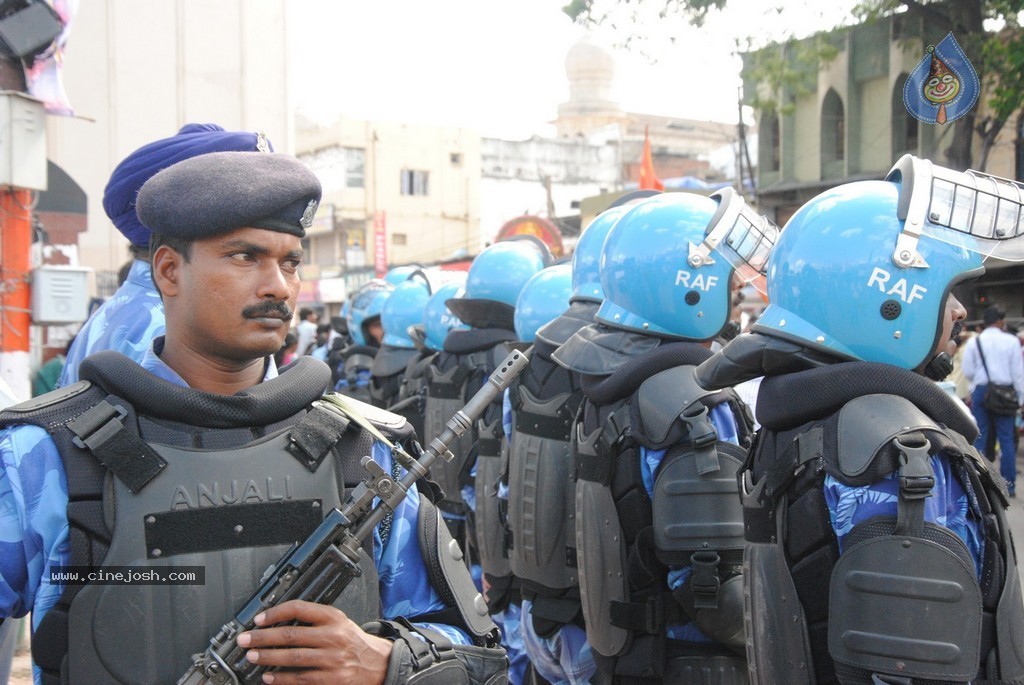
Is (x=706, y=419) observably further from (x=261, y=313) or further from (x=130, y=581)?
(x=130, y=581)

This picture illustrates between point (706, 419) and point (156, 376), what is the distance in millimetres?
1986

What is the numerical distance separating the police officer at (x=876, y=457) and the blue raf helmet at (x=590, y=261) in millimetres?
1874

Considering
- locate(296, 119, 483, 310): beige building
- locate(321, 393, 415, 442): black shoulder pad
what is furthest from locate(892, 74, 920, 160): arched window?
locate(296, 119, 483, 310): beige building

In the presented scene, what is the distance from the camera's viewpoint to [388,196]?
132ft

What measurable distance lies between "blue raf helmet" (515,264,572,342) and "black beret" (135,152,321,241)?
3.49 meters

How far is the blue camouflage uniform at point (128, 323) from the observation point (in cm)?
322

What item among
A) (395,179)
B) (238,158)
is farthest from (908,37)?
(395,179)

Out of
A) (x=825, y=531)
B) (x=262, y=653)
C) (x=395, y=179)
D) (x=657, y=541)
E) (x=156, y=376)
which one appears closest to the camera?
(x=262, y=653)

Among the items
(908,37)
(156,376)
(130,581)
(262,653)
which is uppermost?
(908,37)

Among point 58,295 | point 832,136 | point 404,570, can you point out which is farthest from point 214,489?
point 832,136

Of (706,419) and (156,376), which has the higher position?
(156,376)

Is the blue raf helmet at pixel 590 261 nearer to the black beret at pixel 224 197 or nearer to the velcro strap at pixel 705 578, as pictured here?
the velcro strap at pixel 705 578

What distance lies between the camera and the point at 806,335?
255 cm

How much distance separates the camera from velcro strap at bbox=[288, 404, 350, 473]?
1877 millimetres
